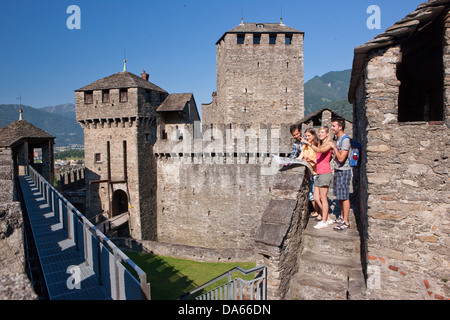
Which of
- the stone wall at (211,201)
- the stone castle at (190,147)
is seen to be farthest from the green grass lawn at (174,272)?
the stone castle at (190,147)

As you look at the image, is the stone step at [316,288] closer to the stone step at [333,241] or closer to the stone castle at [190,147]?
the stone step at [333,241]

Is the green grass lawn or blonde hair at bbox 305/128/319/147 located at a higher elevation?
blonde hair at bbox 305/128/319/147

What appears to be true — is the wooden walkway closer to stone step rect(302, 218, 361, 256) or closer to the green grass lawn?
stone step rect(302, 218, 361, 256)

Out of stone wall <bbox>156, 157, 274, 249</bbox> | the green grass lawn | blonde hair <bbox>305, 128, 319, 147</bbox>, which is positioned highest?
blonde hair <bbox>305, 128, 319, 147</bbox>

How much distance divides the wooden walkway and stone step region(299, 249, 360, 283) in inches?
150

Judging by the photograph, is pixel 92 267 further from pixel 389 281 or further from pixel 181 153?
pixel 181 153

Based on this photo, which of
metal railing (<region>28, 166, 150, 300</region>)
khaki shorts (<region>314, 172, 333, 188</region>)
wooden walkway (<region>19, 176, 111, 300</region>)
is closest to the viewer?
metal railing (<region>28, 166, 150, 300</region>)

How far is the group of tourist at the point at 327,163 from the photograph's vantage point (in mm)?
6207

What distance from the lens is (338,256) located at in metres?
5.94

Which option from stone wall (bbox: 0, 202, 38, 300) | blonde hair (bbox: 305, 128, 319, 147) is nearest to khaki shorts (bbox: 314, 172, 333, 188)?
blonde hair (bbox: 305, 128, 319, 147)

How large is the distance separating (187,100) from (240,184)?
7.37 metres

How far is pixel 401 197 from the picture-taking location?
4.75 meters

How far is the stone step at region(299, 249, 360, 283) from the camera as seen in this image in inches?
217

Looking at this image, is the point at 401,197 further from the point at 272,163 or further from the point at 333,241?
the point at 272,163
